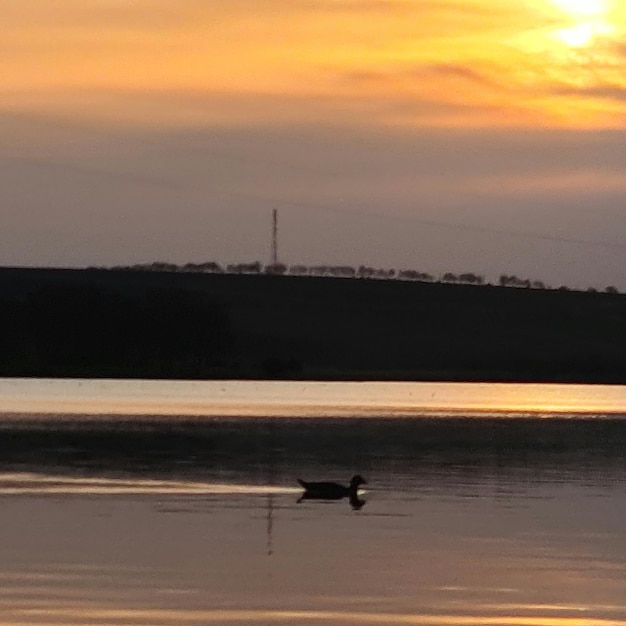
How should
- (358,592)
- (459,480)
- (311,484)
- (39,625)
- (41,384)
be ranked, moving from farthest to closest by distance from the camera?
(41,384)
(459,480)
(311,484)
(358,592)
(39,625)

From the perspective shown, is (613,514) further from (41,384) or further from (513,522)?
Answer: (41,384)

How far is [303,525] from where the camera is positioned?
976 inches

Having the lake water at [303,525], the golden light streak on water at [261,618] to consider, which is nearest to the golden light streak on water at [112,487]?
the lake water at [303,525]

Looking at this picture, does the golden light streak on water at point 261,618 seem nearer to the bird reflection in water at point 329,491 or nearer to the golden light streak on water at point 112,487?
the golden light streak on water at point 112,487

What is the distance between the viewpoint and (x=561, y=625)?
54.3ft

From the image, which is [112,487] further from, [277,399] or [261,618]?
[277,399]

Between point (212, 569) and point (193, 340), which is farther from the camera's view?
point (193, 340)

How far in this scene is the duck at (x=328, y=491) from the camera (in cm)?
2884

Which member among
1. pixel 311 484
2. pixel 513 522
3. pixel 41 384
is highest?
pixel 41 384

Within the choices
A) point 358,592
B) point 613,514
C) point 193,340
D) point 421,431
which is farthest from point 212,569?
point 193,340

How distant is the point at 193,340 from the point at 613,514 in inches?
3186

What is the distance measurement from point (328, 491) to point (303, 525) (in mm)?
4171

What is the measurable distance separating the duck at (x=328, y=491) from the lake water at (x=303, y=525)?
38 cm

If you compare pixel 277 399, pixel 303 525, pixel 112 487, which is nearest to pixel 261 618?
pixel 303 525
